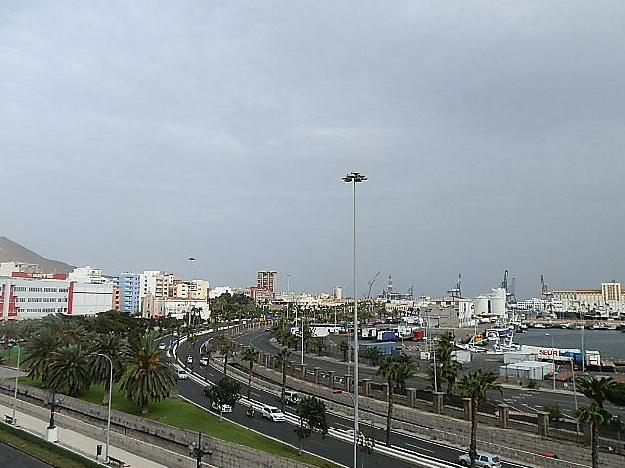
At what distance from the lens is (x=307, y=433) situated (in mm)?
39469

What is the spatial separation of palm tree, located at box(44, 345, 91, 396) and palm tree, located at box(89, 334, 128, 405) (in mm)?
1104

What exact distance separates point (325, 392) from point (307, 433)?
836 inches

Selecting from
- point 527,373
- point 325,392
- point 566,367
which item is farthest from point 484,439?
point 566,367

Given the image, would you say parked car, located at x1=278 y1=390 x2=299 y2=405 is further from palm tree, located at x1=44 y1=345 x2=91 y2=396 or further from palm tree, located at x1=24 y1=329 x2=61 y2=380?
palm tree, located at x1=24 y1=329 x2=61 y2=380

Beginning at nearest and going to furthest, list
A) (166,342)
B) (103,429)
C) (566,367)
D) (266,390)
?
(103,429) → (266,390) → (566,367) → (166,342)

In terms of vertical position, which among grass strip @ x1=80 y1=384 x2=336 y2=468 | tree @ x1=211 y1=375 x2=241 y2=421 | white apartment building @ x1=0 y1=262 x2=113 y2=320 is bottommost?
grass strip @ x1=80 y1=384 x2=336 y2=468

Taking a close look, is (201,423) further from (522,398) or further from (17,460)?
(522,398)

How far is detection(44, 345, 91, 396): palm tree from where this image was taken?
177ft

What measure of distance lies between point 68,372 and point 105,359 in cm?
383

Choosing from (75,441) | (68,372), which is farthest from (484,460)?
(68,372)

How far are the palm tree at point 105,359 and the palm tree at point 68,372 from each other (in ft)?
3.62

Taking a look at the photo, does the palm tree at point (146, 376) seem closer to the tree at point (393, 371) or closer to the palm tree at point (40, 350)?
the palm tree at point (40, 350)

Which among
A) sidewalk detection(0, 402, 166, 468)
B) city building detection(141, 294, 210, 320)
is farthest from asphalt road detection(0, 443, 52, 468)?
city building detection(141, 294, 210, 320)

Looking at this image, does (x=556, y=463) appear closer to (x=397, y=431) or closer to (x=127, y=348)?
(x=397, y=431)
